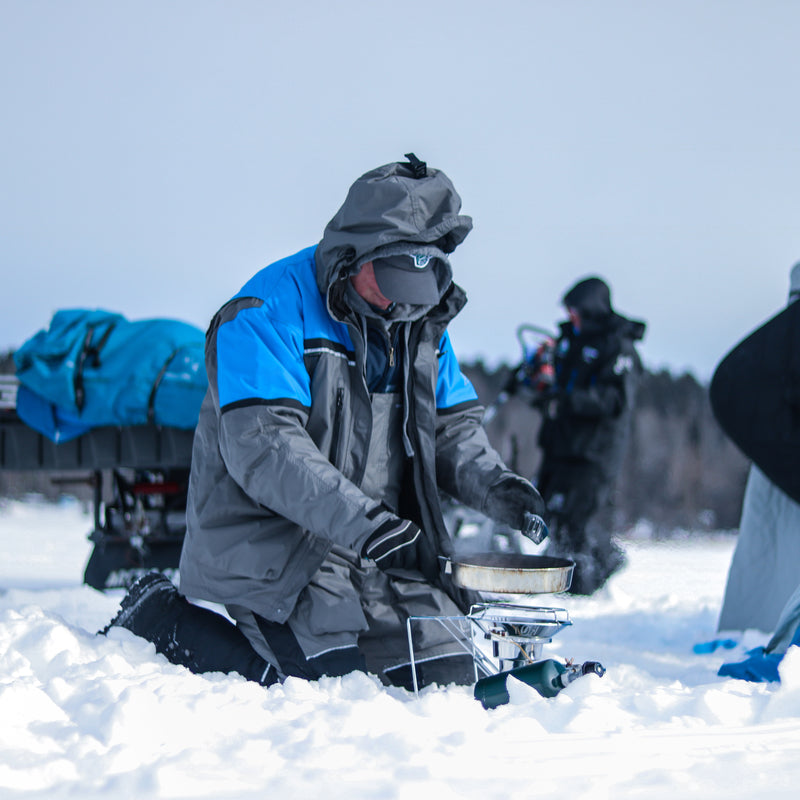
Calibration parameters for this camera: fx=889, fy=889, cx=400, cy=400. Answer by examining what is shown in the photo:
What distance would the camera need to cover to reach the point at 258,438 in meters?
2.52

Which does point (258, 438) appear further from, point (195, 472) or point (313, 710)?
point (313, 710)

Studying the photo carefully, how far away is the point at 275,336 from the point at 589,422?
13.5 feet

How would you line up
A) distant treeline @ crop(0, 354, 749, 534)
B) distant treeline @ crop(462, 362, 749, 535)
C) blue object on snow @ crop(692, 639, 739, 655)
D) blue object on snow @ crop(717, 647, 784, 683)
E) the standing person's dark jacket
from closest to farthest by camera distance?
blue object on snow @ crop(717, 647, 784, 683) → blue object on snow @ crop(692, 639, 739, 655) → the standing person's dark jacket → distant treeline @ crop(0, 354, 749, 534) → distant treeline @ crop(462, 362, 749, 535)

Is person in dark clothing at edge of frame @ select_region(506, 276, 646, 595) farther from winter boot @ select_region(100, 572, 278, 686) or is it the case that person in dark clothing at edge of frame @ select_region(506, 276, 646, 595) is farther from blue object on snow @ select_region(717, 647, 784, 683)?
winter boot @ select_region(100, 572, 278, 686)

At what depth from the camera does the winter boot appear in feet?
8.94

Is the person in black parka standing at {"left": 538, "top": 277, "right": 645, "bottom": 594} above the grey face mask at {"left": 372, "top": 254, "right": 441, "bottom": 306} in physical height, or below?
below

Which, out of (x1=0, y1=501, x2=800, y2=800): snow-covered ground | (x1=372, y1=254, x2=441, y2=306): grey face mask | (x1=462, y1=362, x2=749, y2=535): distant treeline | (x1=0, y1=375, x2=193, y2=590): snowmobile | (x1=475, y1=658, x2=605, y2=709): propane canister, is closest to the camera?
(x1=0, y1=501, x2=800, y2=800): snow-covered ground

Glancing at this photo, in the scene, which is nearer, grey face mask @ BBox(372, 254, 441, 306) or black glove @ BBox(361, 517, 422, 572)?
black glove @ BBox(361, 517, 422, 572)

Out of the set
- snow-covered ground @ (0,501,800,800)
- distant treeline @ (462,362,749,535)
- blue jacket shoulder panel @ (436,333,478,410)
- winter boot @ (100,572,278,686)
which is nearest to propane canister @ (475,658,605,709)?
snow-covered ground @ (0,501,800,800)

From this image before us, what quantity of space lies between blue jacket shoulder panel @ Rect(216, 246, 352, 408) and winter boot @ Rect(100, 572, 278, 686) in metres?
0.75

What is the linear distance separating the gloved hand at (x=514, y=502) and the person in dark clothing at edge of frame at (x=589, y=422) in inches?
A: 132

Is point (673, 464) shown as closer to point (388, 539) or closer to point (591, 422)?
point (591, 422)

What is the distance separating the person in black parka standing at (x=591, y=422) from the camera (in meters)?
6.21

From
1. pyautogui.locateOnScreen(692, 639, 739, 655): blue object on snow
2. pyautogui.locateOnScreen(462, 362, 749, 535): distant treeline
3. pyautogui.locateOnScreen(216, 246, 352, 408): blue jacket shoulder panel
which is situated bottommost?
pyautogui.locateOnScreen(462, 362, 749, 535): distant treeline
